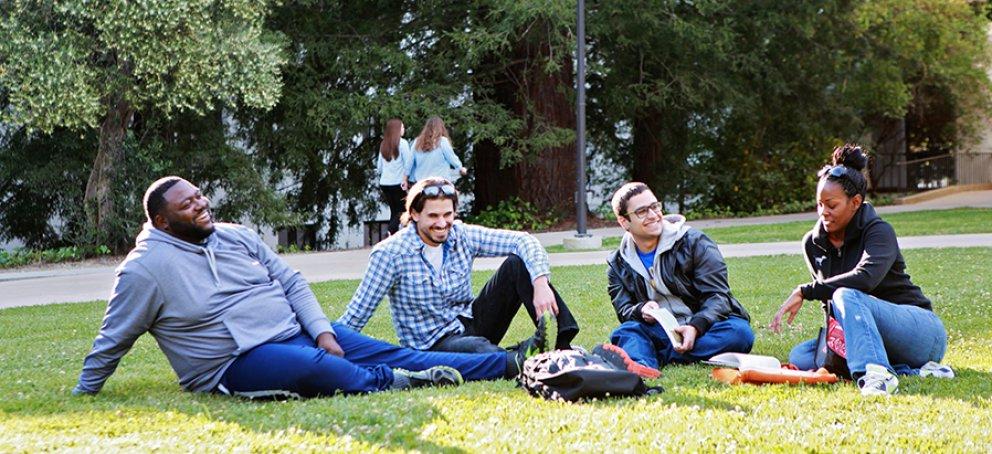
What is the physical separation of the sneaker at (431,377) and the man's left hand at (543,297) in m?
0.56

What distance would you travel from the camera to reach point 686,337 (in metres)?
6.93

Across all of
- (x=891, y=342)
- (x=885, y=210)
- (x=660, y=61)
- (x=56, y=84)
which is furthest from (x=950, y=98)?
(x=891, y=342)

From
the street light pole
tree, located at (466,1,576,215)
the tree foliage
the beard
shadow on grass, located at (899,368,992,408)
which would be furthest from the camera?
tree, located at (466,1,576,215)

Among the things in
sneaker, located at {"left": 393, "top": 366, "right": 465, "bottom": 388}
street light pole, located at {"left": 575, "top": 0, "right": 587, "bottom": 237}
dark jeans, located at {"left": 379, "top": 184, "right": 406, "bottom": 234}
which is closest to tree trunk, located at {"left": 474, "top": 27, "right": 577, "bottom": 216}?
street light pole, located at {"left": 575, "top": 0, "right": 587, "bottom": 237}

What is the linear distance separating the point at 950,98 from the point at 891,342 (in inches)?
1069

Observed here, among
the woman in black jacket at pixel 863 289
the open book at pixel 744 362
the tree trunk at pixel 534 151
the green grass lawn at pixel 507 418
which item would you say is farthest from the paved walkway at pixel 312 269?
the woman in black jacket at pixel 863 289

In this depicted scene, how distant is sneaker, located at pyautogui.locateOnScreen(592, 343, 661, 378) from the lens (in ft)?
20.5

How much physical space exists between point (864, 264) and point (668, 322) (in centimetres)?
113

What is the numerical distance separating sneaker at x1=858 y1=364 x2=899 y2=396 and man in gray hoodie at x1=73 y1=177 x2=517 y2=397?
6.59 ft

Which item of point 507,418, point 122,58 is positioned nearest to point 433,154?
point 122,58

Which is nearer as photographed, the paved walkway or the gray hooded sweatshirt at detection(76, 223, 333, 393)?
the gray hooded sweatshirt at detection(76, 223, 333, 393)

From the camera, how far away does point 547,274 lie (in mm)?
6938

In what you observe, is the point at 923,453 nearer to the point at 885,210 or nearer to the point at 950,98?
the point at 885,210

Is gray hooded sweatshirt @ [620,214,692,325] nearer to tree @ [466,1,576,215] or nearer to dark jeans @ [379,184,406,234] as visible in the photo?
dark jeans @ [379,184,406,234]
